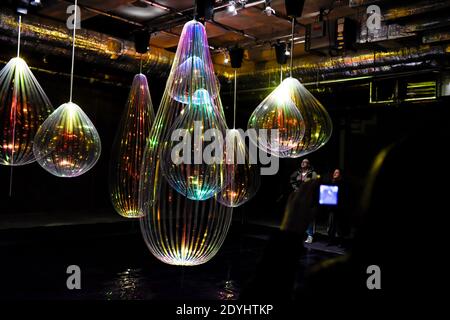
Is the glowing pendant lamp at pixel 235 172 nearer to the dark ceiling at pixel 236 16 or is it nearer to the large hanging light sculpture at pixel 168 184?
the large hanging light sculpture at pixel 168 184

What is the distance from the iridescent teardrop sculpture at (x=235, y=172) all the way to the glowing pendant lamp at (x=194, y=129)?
15cm

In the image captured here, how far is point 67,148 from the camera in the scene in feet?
13.5

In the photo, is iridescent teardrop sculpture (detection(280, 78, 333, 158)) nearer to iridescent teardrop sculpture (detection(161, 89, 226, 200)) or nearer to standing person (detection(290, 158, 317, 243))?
iridescent teardrop sculpture (detection(161, 89, 226, 200))

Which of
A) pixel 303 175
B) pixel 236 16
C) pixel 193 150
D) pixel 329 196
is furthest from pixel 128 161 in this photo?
pixel 329 196

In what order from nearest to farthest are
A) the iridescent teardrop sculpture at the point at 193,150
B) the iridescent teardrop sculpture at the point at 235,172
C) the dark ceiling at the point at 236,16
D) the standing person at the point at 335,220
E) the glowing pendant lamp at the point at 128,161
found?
the iridescent teardrop sculpture at the point at 193,150, the iridescent teardrop sculpture at the point at 235,172, the dark ceiling at the point at 236,16, the glowing pendant lamp at the point at 128,161, the standing person at the point at 335,220

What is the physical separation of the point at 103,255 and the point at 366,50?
4.37 metres

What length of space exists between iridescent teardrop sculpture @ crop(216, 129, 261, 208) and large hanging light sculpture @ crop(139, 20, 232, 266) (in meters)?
0.23

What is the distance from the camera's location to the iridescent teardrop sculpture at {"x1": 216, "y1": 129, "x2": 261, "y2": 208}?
9.05 feet

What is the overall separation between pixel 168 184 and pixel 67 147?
2147 mm

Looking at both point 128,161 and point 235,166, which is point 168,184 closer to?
point 235,166

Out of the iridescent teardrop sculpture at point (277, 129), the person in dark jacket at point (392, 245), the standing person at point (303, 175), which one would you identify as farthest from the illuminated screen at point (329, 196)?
the person in dark jacket at point (392, 245)

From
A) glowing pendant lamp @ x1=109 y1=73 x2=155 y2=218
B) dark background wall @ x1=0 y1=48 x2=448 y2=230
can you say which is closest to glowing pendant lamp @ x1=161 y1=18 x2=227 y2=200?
glowing pendant lamp @ x1=109 y1=73 x2=155 y2=218

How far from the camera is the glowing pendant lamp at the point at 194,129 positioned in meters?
2.25

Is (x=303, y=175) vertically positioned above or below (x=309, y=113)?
below
